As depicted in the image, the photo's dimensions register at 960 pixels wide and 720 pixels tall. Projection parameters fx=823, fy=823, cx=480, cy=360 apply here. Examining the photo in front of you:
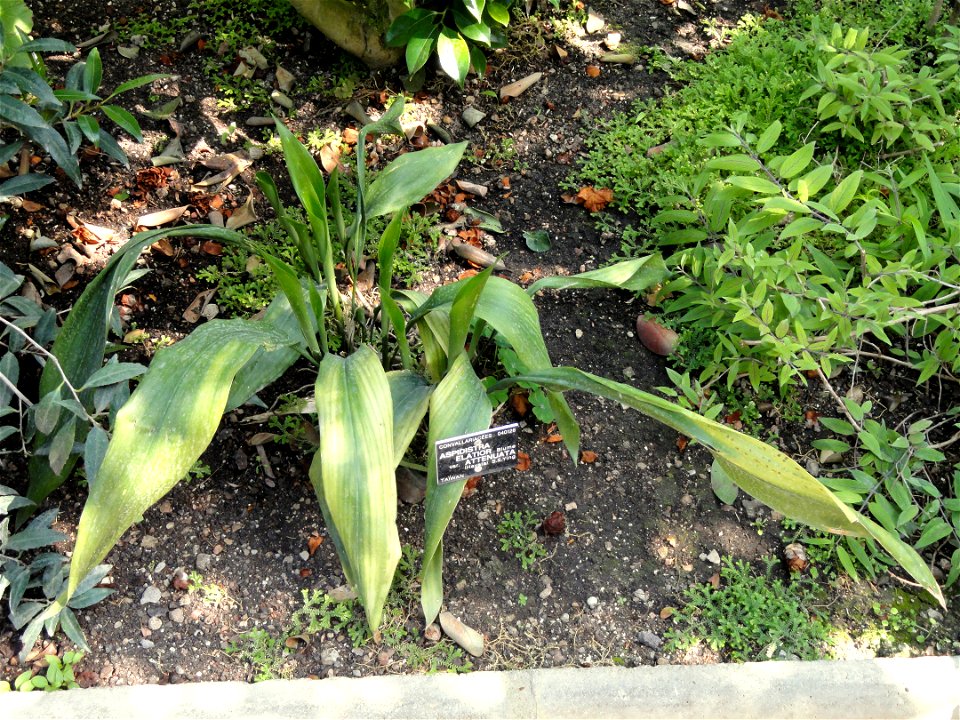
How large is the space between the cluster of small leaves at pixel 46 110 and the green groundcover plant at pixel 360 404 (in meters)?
0.33

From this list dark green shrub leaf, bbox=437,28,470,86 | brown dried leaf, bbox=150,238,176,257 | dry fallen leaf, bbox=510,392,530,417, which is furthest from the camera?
dark green shrub leaf, bbox=437,28,470,86

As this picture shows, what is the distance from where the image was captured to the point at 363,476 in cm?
139

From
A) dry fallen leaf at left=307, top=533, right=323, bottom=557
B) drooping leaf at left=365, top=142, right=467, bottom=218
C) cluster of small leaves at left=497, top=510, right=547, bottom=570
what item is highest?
drooping leaf at left=365, top=142, right=467, bottom=218

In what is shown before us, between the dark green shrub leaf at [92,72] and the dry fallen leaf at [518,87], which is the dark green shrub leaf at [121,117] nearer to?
the dark green shrub leaf at [92,72]

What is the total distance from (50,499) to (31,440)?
143mm

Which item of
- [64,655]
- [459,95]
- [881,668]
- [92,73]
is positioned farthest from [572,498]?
[92,73]

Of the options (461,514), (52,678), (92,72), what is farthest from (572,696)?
(92,72)

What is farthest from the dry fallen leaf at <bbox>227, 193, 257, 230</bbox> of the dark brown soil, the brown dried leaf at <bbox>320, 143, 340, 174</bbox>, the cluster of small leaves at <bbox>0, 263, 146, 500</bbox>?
the cluster of small leaves at <bbox>0, 263, 146, 500</bbox>

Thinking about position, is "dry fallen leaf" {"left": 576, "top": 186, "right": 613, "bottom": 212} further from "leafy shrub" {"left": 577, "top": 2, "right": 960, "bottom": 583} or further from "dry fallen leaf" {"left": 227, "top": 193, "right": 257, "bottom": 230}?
"dry fallen leaf" {"left": 227, "top": 193, "right": 257, "bottom": 230}

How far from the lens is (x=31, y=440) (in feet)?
6.00

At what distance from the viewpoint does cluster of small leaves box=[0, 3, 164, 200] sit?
1.79 metres

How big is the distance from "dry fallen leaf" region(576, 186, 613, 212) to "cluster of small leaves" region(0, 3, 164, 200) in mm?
1199

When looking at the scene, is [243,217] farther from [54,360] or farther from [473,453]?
[473,453]

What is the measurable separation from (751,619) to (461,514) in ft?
2.24
